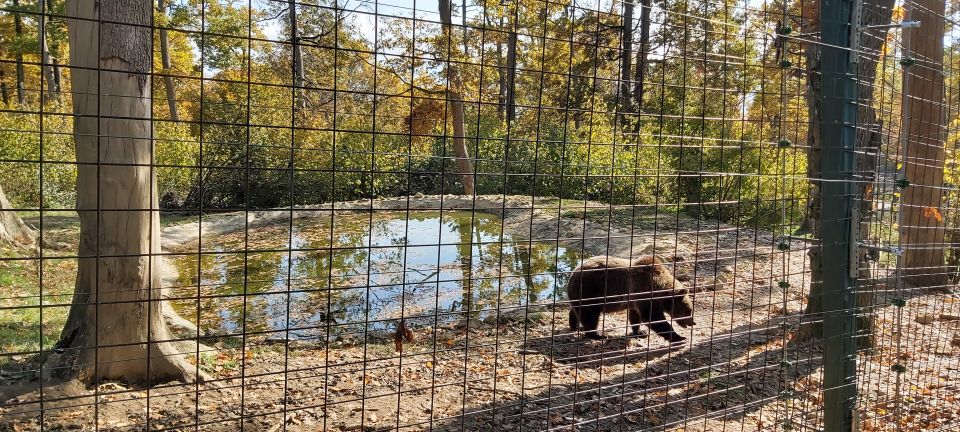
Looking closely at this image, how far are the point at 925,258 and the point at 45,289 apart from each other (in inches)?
474

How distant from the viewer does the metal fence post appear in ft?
11.1

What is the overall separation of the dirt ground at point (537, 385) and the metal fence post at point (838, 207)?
177 mm

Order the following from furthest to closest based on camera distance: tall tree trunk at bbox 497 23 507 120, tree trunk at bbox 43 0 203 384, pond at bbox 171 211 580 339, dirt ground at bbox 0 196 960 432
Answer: pond at bbox 171 211 580 339, tall tree trunk at bbox 497 23 507 120, tree trunk at bbox 43 0 203 384, dirt ground at bbox 0 196 960 432

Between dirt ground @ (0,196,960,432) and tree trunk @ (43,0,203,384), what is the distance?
23cm

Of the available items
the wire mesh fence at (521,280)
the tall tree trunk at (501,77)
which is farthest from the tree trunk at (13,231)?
the tall tree trunk at (501,77)

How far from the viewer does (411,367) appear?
5.91 m

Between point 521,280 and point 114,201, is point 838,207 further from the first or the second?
point 521,280

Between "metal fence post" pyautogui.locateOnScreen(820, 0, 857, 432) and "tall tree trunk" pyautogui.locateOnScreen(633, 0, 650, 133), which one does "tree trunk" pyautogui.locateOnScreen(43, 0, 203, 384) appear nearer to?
"tall tree trunk" pyautogui.locateOnScreen(633, 0, 650, 133)

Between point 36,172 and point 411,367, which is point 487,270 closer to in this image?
point 411,367

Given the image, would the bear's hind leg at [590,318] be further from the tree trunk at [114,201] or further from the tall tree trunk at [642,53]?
the tree trunk at [114,201]

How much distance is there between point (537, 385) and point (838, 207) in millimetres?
2930

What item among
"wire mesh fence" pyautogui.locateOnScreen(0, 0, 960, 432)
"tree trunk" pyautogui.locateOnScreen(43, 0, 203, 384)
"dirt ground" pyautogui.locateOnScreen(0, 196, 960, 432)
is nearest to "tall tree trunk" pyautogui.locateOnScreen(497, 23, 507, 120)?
"wire mesh fence" pyautogui.locateOnScreen(0, 0, 960, 432)

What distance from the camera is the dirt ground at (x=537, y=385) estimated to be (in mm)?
3721

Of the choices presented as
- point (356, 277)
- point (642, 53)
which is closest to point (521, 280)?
point (356, 277)
